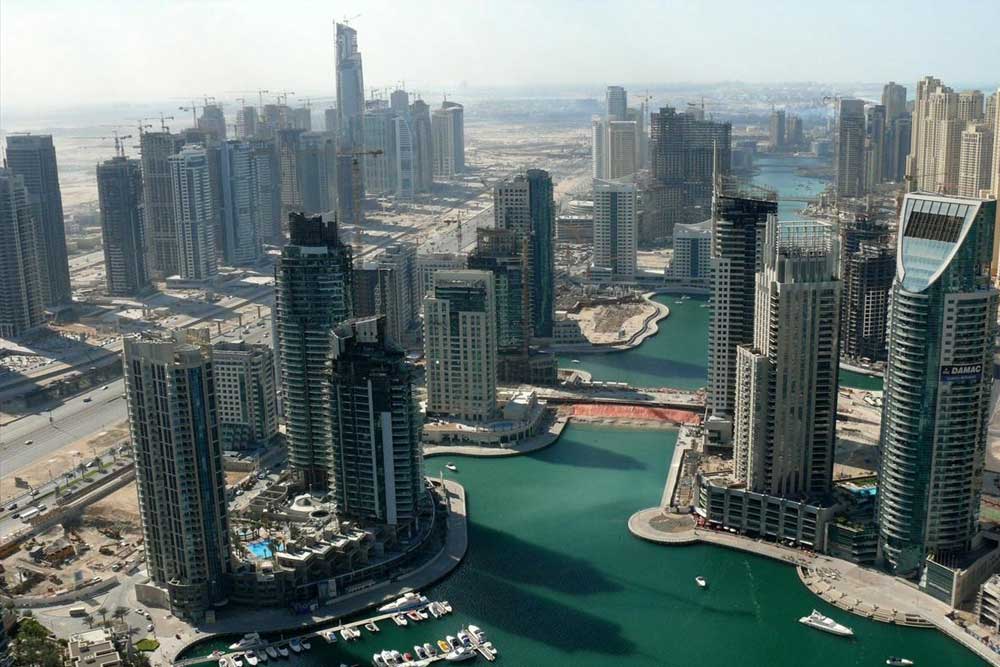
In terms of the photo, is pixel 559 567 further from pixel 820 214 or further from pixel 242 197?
pixel 820 214

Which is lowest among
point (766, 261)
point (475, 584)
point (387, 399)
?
point (475, 584)

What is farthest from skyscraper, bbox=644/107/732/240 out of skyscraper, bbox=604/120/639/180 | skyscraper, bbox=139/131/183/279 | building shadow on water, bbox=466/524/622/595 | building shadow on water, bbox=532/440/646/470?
building shadow on water, bbox=466/524/622/595

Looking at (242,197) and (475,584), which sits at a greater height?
(242,197)

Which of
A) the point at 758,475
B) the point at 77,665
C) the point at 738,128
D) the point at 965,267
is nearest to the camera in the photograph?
the point at 77,665

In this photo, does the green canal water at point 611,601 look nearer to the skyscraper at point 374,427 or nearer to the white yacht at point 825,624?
the white yacht at point 825,624

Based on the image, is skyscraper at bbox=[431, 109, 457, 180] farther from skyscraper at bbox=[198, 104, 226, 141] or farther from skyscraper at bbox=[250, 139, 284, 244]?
skyscraper at bbox=[250, 139, 284, 244]

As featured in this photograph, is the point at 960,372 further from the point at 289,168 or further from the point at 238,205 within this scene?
the point at 289,168

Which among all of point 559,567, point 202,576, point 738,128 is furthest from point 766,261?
point 738,128

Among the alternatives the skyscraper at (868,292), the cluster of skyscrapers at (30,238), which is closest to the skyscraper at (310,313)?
the skyscraper at (868,292)
